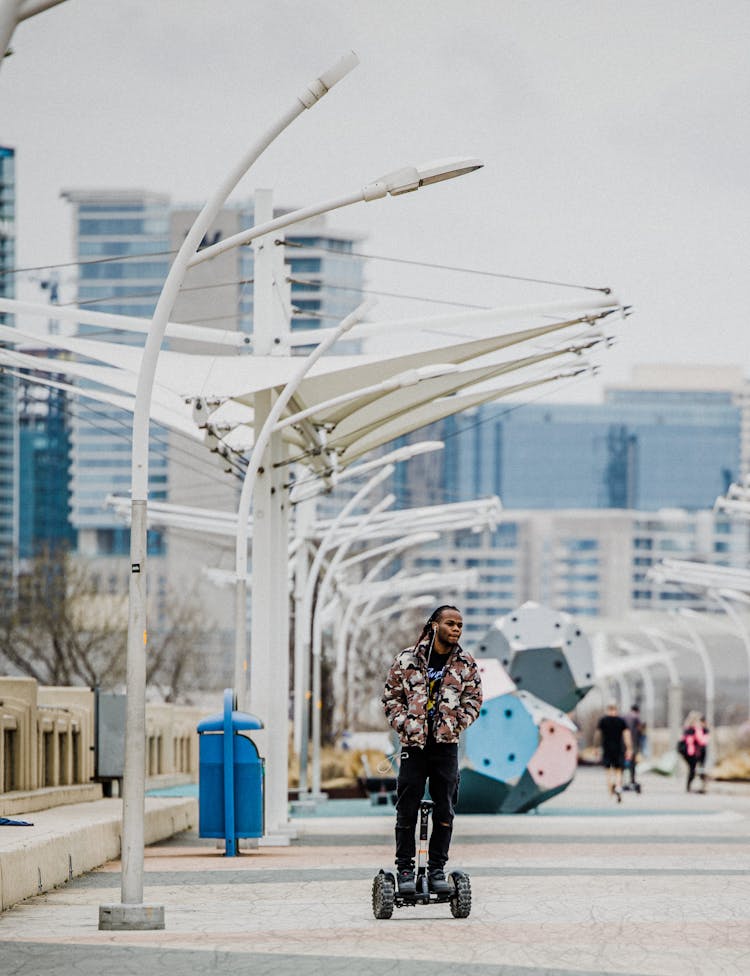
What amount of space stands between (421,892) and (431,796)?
534mm

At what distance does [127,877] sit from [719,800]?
1083 inches

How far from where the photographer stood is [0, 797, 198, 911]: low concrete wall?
13.3 meters

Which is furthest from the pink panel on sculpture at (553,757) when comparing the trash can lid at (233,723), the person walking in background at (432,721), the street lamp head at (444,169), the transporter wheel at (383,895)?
the person walking in background at (432,721)

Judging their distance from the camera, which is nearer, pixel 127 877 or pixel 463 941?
pixel 463 941

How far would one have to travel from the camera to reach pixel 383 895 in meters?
12.1

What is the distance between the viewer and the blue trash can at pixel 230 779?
18406 mm

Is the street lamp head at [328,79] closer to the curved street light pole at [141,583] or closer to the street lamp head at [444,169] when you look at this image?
the curved street light pole at [141,583]

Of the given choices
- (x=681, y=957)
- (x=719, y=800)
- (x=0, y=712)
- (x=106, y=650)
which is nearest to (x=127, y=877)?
(x=681, y=957)

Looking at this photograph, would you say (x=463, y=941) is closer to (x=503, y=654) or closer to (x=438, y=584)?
(x=503, y=654)

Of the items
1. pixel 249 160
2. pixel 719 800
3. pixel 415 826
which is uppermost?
pixel 249 160

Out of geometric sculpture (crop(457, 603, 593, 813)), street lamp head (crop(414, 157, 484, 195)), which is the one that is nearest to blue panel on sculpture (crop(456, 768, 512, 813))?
geometric sculpture (crop(457, 603, 593, 813))

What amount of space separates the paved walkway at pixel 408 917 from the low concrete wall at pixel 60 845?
0.15 m

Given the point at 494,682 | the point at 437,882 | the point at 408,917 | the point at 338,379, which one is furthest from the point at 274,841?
the point at 437,882

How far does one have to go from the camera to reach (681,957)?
10.6 m
